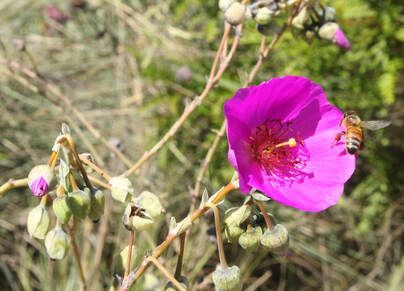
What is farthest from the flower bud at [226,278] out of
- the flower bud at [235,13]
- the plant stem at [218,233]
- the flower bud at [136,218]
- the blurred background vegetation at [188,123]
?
the blurred background vegetation at [188,123]

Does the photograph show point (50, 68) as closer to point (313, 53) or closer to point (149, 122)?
point (149, 122)

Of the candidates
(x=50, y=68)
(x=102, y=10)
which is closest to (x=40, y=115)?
(x=50, y=68)

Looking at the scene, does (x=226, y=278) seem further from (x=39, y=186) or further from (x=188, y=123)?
(x=188, y=123)

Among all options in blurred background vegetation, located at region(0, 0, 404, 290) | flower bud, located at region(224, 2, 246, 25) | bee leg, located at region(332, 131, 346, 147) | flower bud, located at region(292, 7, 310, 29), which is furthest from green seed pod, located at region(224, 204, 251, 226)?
blurred background vegetation, located at region(0, 0, 404, 290)

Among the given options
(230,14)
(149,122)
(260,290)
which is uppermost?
(230,14)

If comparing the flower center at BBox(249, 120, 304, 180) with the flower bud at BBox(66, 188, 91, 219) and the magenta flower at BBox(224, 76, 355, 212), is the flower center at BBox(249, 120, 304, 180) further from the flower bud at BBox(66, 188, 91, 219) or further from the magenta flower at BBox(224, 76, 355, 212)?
the flower bud at BBox(66, 188, 91, 219)

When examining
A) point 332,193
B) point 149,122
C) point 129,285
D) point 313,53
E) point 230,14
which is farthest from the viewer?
point 149,122
